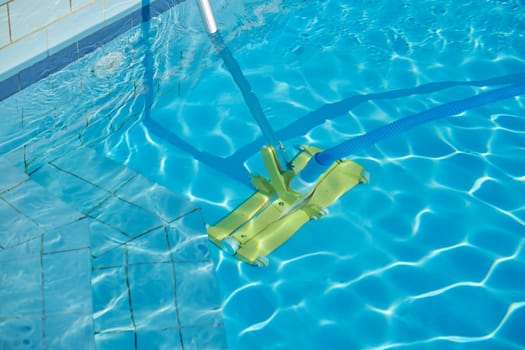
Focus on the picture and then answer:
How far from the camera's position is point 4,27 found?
111 inches

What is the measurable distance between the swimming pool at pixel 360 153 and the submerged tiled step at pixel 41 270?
1.56ft

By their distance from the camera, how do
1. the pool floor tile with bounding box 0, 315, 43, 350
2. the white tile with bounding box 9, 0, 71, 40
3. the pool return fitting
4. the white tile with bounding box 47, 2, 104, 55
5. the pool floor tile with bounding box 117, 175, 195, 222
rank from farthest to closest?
1. the white tile with bounding box 47, 2, 104, 55
2. the pool floor tile with bounding box 117, 175, 195, 222
3. the white tile with bounding box 9, 0, 71, 40
4. the pool return fitting
5. the pool floor tile with bounding box 0, 315, 43, 350

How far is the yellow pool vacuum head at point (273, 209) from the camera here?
2.73m

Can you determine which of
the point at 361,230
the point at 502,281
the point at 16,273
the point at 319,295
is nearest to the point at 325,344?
the point at 319,295

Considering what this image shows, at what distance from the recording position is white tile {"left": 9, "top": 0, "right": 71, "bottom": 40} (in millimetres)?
2859

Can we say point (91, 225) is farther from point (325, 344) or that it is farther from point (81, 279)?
point (325, 344)

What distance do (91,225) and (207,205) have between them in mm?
542

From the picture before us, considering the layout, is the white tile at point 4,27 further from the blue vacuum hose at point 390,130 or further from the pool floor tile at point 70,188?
the blue vacuum hose at point 390,130

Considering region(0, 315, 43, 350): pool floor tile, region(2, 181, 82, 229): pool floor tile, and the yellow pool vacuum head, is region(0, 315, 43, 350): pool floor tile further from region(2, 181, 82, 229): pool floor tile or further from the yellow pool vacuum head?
Result: the yellow pool vacuum head

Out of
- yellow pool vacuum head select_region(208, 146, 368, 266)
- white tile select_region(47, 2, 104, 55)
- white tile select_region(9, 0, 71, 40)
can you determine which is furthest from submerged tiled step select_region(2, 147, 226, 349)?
white tile select_region(9, 0, 71, 40)

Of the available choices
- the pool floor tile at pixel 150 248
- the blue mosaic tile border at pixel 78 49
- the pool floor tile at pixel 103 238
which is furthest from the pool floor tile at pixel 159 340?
the blue mosaic tile border at pixel 78 49

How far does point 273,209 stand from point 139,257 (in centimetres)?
62

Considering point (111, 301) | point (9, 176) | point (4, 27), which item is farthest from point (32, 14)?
point (111, 301)

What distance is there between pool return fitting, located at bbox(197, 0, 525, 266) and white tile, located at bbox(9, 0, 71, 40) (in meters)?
0.84
